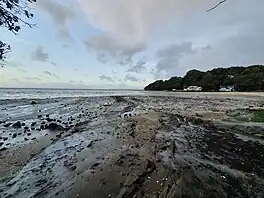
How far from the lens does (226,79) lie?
13225cm

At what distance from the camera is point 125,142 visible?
10461 mm

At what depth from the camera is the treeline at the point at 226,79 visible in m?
113

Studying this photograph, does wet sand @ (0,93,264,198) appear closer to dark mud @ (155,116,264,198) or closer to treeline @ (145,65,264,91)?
dark mud @ (155,116,264,198)

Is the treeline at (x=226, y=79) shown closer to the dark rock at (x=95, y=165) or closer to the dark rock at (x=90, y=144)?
the dark rock at (x=90, y=144)

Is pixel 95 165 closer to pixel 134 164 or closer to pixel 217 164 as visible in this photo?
pixel 134 164

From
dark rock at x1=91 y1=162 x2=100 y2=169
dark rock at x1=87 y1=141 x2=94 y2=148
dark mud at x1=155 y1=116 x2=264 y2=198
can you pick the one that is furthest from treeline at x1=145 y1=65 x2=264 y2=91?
dark rock at x1=91 y1=162 x2=100 y2=169

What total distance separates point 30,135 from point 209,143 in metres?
9.23

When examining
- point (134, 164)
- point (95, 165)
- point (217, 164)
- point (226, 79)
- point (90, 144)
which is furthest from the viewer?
point (226, 79)

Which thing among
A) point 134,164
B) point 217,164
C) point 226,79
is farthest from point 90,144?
point 226,79

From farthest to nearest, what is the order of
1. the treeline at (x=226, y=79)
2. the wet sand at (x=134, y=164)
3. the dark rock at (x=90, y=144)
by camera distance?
1. the treeline at (x=226, y=79)
2. the dark rock at (x=90, y=144)
3. the wet sand at (x=134, y=164)

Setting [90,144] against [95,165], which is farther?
[90,144]

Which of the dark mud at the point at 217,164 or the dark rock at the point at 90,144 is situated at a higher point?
the dark mud at the point at 217,164

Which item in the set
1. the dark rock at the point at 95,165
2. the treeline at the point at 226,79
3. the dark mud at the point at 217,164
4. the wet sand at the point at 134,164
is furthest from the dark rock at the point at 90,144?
the treeline at the point at 226,79

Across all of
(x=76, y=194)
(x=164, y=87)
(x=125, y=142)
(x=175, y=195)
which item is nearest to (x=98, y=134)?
(x=125, y=142)
